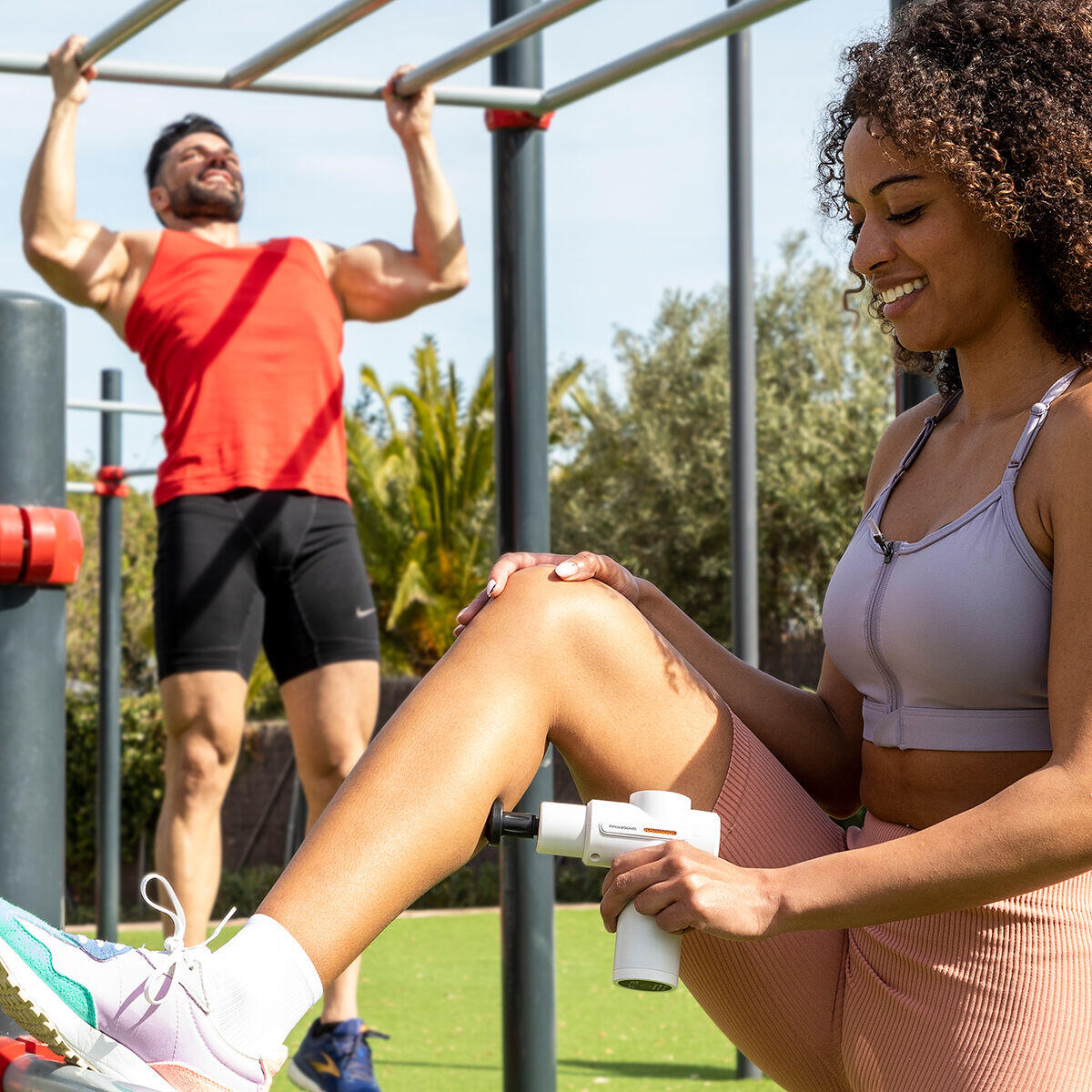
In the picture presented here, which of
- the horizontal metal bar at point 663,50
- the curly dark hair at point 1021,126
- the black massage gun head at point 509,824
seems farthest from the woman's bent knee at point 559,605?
the horizontal metal bar at point 663,50

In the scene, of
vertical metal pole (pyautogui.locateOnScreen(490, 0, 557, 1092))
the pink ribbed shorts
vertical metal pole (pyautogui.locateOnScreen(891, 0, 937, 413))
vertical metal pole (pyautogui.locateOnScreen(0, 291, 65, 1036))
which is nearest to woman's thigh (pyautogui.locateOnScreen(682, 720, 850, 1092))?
the pink ribbed shorts

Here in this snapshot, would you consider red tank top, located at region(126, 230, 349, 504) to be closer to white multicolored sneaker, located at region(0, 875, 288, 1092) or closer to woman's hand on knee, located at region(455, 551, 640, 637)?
woman's hand on knee, located at region(455, 551, 640, 637)

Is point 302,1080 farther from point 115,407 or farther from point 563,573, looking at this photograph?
point 115,407

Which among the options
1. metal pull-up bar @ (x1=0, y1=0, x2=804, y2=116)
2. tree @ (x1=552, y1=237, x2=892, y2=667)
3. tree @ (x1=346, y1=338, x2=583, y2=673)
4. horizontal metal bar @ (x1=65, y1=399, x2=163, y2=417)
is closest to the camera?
metal pull-up bar @ (x1=0, y1=0, x2=804, y2=116)

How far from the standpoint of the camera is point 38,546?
6.95 feet

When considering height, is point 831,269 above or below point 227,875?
above

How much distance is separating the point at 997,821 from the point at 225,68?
216 centimetres

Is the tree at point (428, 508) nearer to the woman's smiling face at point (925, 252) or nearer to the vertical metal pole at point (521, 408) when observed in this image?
the vertical metal pole at point (521, 408)

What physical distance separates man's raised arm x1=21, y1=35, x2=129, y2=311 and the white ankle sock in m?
2.01

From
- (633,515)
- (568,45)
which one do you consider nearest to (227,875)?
(633,515)

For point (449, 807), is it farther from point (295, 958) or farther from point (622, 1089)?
point (622, 1089)

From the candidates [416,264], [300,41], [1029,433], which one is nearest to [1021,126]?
[1029,433]

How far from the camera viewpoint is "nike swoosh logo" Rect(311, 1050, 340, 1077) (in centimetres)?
296

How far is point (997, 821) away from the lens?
1.37 m
